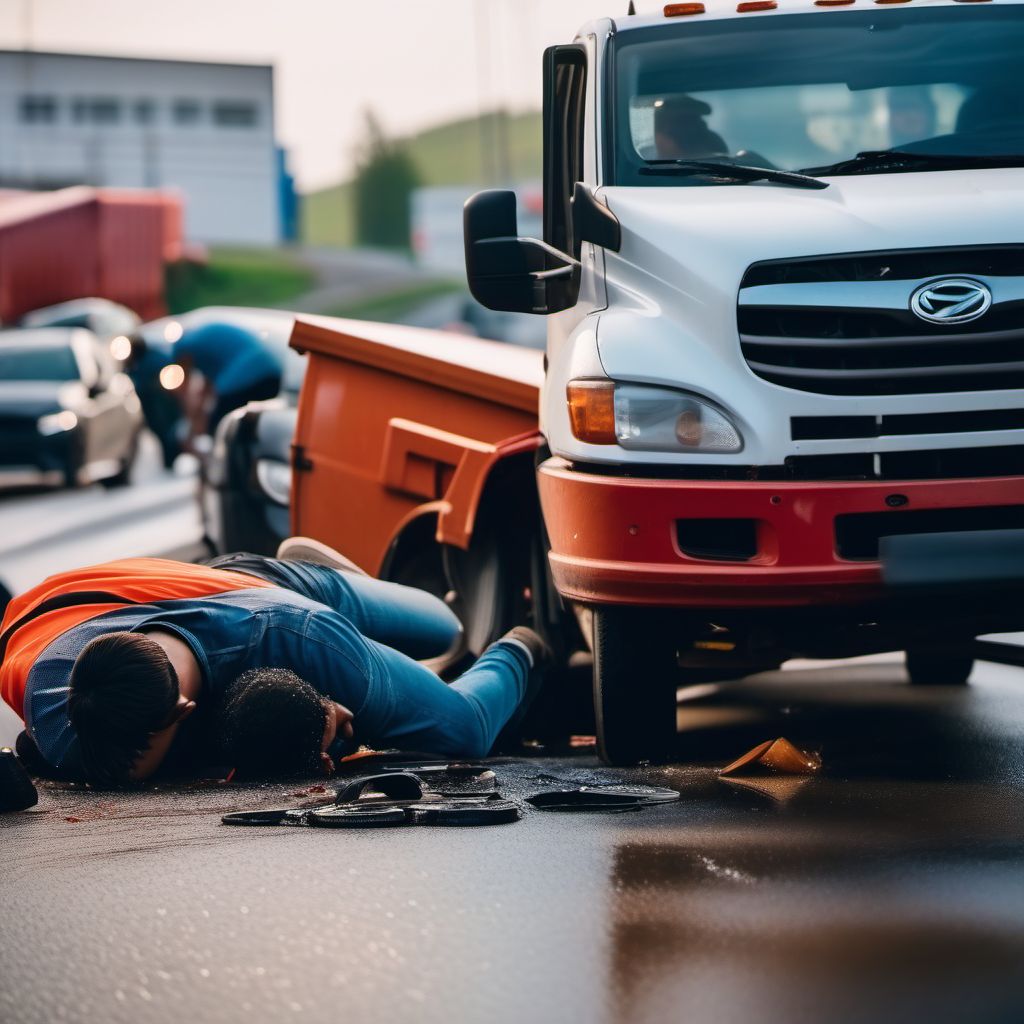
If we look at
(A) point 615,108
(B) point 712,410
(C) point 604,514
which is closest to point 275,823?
(C) point 604,514

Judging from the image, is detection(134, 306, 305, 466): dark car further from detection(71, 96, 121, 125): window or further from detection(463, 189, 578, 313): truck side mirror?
detection(71, 96, 121, 125): window

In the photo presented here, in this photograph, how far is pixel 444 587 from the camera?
289 inches

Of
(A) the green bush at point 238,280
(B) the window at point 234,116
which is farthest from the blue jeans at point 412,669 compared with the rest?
(B) the window at point 234,116

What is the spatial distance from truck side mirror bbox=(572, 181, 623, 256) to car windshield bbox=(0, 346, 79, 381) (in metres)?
14.4

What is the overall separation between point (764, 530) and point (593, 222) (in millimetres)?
1186

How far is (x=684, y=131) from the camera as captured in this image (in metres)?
6.13

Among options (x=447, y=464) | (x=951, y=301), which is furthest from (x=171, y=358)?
(x=951, y=301)

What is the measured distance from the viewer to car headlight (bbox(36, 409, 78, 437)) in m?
18.5

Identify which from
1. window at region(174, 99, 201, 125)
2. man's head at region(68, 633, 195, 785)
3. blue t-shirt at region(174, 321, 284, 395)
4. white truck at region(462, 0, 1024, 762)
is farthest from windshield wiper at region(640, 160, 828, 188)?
window at region(174, 99, 201, 125)

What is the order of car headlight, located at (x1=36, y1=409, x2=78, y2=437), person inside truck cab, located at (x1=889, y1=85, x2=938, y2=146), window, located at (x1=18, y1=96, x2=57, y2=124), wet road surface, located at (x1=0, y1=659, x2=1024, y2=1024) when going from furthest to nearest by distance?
1. window, located at (x1=18, y1=96, x2=57, y2=124)
2. car headlight, located at (x1=36, y1=409, x2=78, y2=437)
3. person inside truck cab, located at (x1=889, y1=85, x2=938, y2=146)
4. wet road surface, located at (x1=0, y1=659, x2=1024, y2=1024)

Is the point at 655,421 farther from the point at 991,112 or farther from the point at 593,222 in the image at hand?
the point at 991,112

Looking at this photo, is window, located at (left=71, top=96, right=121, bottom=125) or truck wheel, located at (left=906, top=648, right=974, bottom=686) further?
window, located at (left=71, top=96, right=121, bottom=125)

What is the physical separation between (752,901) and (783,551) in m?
1.32

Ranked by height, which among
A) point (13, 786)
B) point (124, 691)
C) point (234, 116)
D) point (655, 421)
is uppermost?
point (234, 116)
